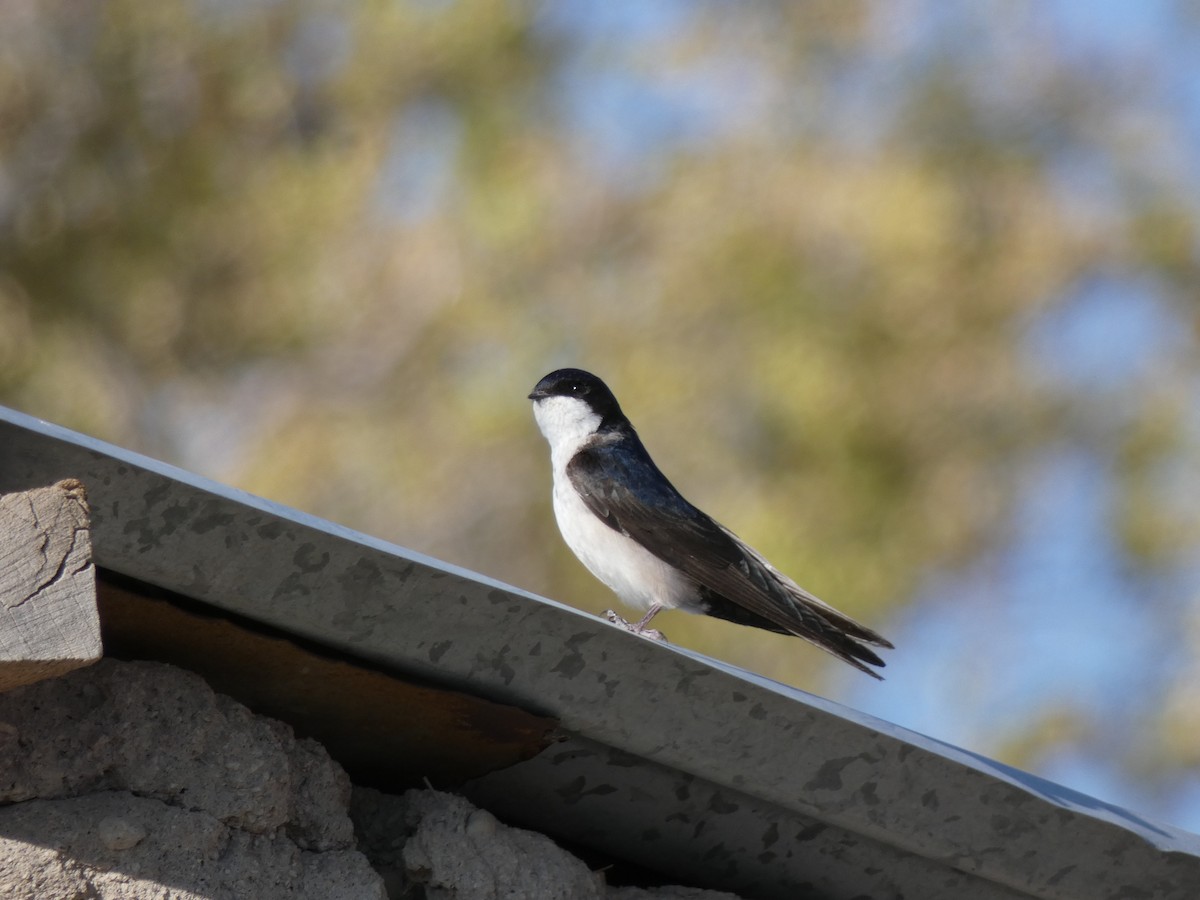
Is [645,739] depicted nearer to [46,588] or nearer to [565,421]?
[46,588]

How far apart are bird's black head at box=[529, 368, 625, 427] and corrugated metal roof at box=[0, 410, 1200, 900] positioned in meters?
2.96

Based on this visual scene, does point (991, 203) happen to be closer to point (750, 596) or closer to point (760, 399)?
point (760, 399)

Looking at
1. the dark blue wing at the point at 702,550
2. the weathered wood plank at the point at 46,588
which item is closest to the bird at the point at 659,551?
the dark blue wing at the point at 702,550

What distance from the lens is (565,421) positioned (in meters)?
5.89

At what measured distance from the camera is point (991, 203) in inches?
497

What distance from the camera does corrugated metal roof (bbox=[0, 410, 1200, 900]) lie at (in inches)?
87.5

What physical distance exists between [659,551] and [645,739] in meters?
2.56

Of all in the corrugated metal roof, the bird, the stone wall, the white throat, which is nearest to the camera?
the corrugated metal roof

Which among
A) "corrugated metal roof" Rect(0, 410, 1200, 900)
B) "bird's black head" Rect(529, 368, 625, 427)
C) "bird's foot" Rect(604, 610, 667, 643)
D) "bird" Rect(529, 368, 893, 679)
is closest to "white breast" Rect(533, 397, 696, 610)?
"bird" Rect(529, 368, 893, 679)

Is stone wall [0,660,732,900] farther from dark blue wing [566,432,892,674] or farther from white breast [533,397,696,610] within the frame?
white breast [533,397,696,610]

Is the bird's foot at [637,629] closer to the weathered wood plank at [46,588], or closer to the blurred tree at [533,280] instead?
the weathered wood plank at [46,588]

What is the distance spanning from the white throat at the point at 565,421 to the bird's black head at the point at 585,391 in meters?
0.02

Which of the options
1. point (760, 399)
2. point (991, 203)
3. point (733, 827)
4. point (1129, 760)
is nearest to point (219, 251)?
point (760, 399)

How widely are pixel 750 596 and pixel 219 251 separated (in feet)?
32.5
